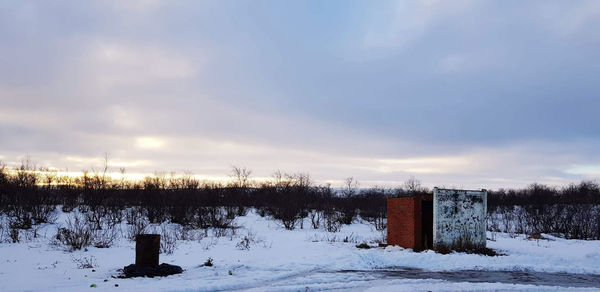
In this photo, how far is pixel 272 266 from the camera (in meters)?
11.4

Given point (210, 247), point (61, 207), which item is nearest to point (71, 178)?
point (61, 207)

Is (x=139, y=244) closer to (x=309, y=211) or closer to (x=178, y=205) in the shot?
(x=178, y=205)

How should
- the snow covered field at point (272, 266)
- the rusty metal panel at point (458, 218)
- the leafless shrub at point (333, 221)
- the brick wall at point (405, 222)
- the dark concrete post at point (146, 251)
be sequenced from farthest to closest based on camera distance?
1. the leafless shrub at point (333, 221)
2. the brick wall at point (405, 222)
3. the rusty metal panel at point (458, 218)
4. the dark concrete post at point (146, 251)
5. the snow covered field at point (272, 266)

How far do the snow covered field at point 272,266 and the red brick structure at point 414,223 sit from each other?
581mm

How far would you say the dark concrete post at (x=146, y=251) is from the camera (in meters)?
10.3

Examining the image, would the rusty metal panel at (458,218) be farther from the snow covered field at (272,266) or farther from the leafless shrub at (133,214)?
the leafless shrub at (133,214)

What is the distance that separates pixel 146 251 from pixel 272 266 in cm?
293

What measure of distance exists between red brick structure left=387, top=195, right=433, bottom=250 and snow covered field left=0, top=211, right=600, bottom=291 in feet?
1.90

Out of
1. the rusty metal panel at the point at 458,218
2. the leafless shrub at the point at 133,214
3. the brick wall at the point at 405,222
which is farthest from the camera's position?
the leafless shrub at the point at 133,214

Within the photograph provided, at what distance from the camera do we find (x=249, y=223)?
27.8 metres

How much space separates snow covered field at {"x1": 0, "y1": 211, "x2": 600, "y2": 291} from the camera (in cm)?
911

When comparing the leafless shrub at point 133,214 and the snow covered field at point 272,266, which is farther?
the leafless shrub at point 133,214

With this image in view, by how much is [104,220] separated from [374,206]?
22231 mm

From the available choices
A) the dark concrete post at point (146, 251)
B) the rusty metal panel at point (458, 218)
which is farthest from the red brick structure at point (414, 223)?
the dark concrete post at point (146, 251)
